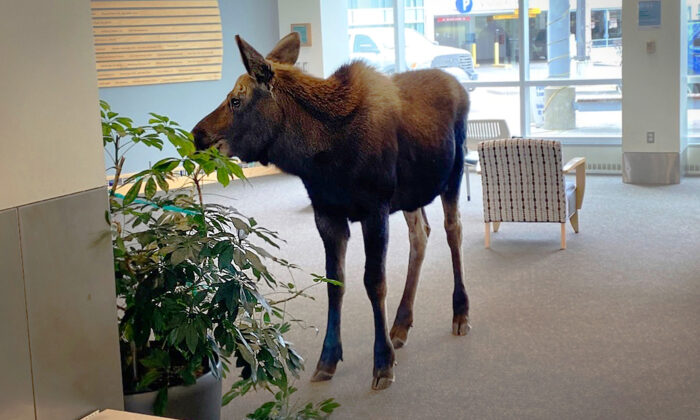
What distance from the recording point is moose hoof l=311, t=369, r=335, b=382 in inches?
175

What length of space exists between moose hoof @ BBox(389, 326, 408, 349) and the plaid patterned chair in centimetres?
246

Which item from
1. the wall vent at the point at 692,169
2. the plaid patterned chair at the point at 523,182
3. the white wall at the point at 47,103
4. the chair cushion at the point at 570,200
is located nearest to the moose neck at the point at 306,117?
the white wall at the point at 47,103

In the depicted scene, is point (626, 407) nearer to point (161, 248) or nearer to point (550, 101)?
point (161, 248)

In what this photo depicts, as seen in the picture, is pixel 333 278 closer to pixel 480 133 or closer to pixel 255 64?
pixel 255 64

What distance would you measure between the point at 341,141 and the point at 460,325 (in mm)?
1608

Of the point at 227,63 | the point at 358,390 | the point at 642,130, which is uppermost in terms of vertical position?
the point at 227,63

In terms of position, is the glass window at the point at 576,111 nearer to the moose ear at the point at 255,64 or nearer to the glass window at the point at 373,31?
the glass window at the point at 373,31

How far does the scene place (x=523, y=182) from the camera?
702 cm

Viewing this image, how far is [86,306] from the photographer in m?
2.36

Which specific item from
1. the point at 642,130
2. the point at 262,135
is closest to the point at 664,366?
the point at 262,135

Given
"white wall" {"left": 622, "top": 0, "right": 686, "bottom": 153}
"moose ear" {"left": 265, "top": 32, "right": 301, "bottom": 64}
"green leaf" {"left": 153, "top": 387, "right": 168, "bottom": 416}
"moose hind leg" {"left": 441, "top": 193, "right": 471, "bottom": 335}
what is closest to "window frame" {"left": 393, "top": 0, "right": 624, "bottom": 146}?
"white wall" {"left": 622, "top": 0, "right": 686, "bottom": 153}

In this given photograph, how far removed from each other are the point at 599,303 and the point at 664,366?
1154mm

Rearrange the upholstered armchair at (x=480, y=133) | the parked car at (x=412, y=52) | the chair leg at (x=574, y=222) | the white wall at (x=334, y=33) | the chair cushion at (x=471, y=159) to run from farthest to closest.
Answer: the parked car at (x=412, y=52) → the white wall at (x=334, y=33) → the upholstered armchair at (x=480, y=133) → the chair cushion at (x=471, y=159) → the chair leg at (x=574, y=222)

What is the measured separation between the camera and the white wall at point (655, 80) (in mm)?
9648
